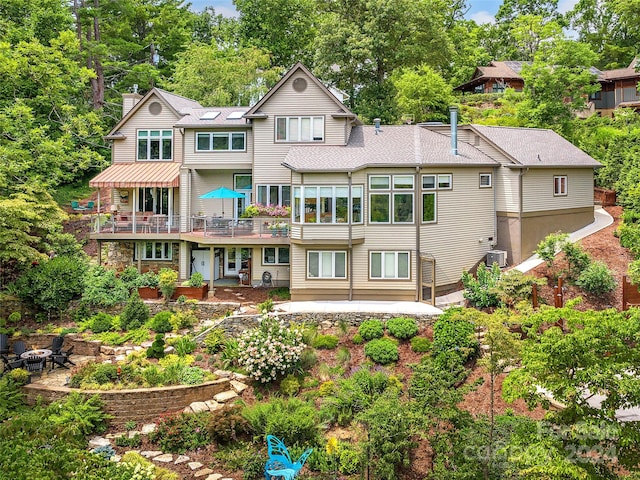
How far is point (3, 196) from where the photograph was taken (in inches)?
1105

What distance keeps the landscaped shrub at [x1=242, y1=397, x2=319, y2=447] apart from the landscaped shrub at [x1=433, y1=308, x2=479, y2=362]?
563 centimetres

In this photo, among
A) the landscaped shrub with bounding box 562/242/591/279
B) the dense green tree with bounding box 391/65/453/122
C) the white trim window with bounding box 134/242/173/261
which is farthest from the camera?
the dense green tree with bounding box 391/65/453/122

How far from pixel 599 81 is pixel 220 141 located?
44.7m

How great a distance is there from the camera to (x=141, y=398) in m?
18.9

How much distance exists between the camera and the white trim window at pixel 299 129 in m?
28.6

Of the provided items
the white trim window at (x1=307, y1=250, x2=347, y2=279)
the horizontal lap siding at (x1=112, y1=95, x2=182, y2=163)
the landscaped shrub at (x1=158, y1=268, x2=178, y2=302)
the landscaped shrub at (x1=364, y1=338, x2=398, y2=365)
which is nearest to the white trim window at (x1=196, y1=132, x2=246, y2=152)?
the horizontal lap siding at (x1=112, y1=95, x2=182, y2=163)

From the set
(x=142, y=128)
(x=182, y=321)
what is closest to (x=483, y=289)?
(x=182, y=321)

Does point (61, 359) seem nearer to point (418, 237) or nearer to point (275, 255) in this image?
point (275, 255)

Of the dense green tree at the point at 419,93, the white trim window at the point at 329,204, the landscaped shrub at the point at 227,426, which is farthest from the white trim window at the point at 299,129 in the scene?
the landscaped shrub at the point at 227,426

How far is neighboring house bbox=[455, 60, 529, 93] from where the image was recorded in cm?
5472

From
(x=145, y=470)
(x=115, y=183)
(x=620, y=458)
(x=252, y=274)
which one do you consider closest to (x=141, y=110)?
(x=115, y=183)

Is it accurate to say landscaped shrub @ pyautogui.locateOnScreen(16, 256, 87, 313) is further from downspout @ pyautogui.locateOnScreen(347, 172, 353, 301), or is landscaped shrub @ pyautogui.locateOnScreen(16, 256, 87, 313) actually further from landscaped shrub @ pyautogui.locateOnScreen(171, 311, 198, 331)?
downspout @ pyautogui.locateOnScreen(347, 172, 353, 301)

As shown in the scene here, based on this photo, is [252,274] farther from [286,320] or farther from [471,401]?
[471,401]

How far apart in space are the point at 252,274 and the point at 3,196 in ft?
45.1
